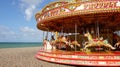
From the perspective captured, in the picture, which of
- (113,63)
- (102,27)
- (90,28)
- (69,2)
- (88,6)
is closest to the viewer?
(113,63)

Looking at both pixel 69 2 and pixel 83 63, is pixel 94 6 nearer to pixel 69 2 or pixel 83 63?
pixel 69 2

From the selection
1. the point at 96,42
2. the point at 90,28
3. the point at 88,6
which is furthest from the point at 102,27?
the point at 88,6

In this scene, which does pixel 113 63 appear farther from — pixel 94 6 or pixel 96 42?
pixel 94 6

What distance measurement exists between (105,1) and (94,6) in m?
0.72

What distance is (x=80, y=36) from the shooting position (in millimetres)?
14305

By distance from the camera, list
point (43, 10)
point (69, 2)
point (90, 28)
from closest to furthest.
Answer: point (69, 2)
point (43, 10)
point (90, 28)

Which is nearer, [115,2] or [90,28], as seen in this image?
[115,2]

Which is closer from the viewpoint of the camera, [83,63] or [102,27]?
[83,63]

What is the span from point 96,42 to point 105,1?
2.75 m

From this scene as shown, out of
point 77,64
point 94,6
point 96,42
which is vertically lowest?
point 77,64

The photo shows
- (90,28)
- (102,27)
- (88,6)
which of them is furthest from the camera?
(102,27)

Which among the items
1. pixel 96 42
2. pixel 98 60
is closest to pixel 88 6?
pixel 96 42

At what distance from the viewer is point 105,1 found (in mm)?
9516

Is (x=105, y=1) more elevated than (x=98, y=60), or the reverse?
(x=105, y=1)
